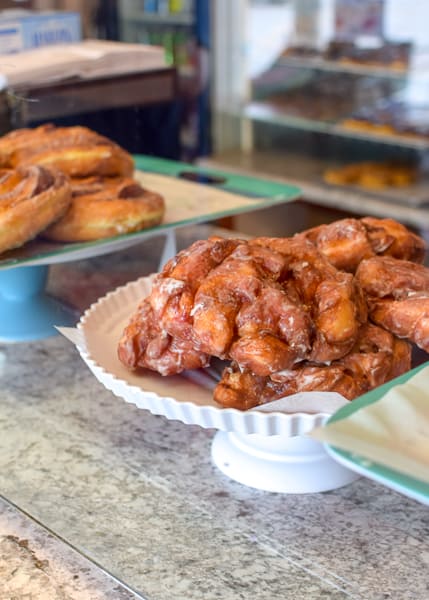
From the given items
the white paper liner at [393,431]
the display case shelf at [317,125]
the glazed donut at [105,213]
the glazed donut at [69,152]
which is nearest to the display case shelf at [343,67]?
the display case shelf at [317,125]

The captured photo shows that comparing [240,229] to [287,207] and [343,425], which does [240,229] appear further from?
[343,425]

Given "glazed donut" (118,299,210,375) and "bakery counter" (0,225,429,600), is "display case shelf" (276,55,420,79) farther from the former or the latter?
"glazed donut" (118,299,210,375)

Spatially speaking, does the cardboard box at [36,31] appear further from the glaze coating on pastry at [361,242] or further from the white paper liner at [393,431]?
the white paper liner at [393,431]

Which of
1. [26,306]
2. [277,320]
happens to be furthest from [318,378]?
[26,306]

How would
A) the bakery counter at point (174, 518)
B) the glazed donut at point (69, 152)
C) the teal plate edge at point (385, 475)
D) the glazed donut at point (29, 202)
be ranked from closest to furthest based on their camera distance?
the teal plate edge at point (385, 475)
the bakery counter at point (174, 518)
the glazed donut at point (29, 202)
the glazed donut at point (69, 152)

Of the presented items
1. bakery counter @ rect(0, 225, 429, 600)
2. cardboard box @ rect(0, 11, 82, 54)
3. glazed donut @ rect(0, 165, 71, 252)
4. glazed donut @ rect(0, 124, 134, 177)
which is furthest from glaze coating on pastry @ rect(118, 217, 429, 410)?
cardboard box @ rect(0, 11, 82, 54)

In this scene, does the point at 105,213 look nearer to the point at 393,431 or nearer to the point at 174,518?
the point at 174,518

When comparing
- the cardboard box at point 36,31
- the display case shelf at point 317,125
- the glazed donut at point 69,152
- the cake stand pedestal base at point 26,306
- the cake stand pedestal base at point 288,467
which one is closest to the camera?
the cake stand pedestal base at point 288,467
